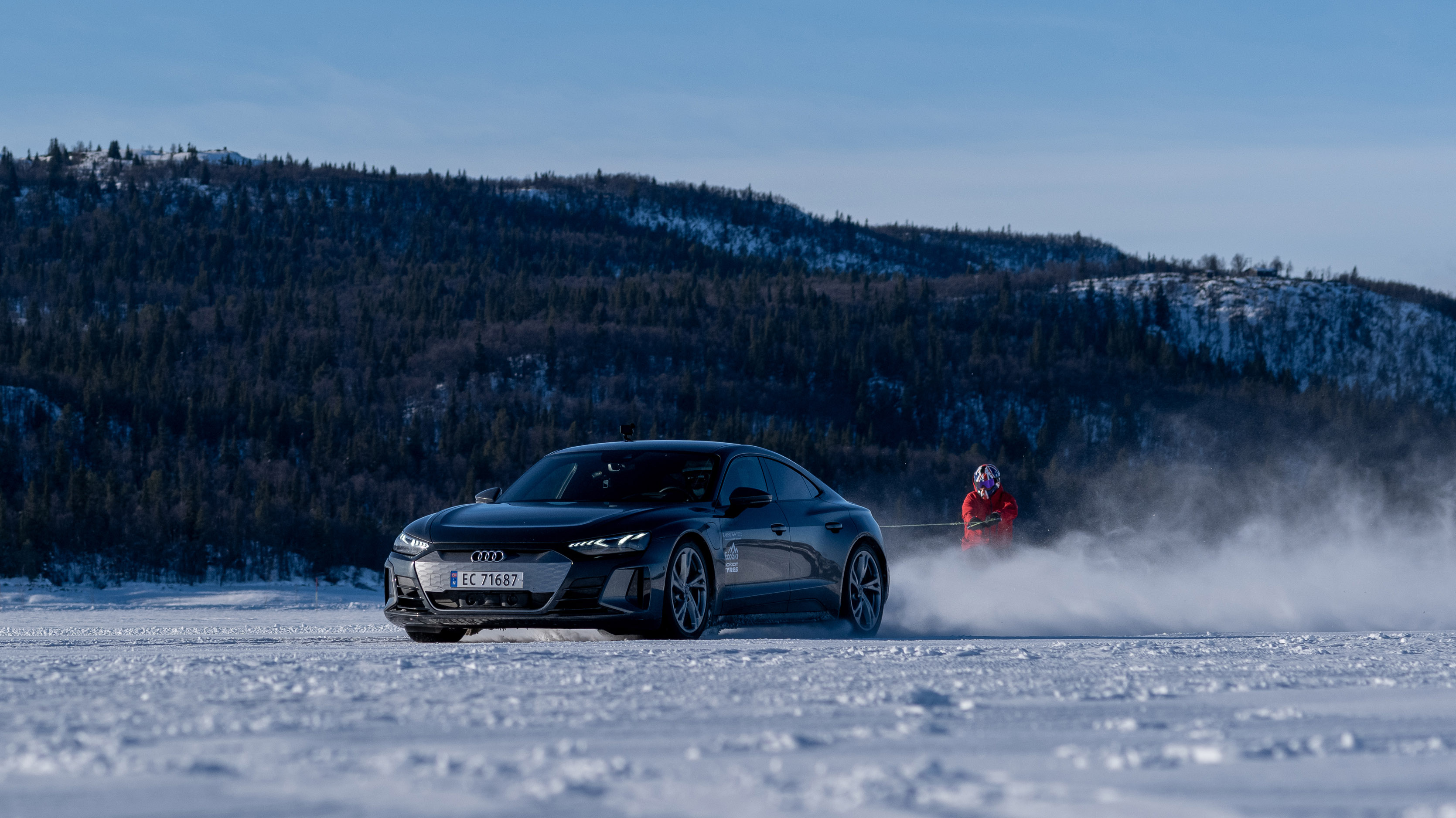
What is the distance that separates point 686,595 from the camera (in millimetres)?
9977

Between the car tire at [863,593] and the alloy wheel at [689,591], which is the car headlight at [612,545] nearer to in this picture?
the alloy wheel at [689,591]

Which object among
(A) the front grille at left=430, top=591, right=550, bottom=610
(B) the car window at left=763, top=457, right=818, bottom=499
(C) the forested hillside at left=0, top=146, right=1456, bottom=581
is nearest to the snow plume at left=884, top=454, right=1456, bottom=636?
(B) the car window at left=763, top=457, right=818, bottom=499

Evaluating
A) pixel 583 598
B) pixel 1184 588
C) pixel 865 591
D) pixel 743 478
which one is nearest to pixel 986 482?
pixel 1184 588

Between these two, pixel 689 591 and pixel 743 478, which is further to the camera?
pixel 743 478

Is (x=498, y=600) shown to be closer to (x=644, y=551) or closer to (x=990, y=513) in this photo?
(x=644, y=551)

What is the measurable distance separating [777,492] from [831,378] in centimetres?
15577

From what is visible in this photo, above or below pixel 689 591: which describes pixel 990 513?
above

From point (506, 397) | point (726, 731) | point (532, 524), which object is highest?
point (506, 397)

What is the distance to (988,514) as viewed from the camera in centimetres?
1503

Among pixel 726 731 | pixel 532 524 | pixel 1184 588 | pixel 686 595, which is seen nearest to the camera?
pixel 726 731

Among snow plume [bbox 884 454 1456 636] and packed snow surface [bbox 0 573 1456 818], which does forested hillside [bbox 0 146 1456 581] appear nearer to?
snow plume [bbox 884 454 1456 636]

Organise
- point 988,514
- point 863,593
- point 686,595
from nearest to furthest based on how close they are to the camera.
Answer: point 686,595 → point 863,593 → point 988,514

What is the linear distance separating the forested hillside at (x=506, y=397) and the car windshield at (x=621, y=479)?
218 ft

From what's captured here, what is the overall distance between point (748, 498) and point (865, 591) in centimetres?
182
